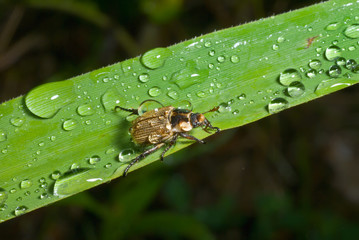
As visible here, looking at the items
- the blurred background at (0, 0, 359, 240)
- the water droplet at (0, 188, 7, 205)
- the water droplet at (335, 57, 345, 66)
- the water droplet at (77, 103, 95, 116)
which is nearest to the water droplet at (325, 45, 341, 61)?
the water droplet at (335, 57, 345, 66)

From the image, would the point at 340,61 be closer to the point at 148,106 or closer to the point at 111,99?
the point at 148,106

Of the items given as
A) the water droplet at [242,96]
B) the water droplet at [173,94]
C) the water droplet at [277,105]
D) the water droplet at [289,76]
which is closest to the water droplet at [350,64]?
the water droplet at [289,76]

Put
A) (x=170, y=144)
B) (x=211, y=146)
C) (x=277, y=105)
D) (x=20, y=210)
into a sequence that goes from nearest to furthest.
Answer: (x=20, y=210), (x=277, y=105), (x=170, y=144), (x=211, y=146)

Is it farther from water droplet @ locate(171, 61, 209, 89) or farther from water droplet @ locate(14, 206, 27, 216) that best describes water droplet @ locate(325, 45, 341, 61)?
water droplet @ locate(14, 206, 27, 216)

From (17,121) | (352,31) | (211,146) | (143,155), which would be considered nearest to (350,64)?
(352,31)

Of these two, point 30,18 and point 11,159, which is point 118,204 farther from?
point 30,18
